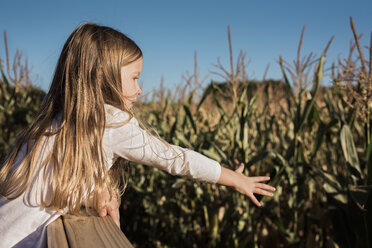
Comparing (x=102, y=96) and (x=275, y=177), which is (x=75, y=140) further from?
(x=275, y=177)

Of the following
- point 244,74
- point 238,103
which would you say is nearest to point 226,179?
point 238,103

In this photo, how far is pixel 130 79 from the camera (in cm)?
110

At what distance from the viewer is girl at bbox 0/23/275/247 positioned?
86cm

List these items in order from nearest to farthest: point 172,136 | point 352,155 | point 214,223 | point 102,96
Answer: point 102,96 → point 352,155 → point 214,223 → point 172,136

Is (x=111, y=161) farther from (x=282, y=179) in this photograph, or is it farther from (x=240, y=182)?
(x=282, y=179)

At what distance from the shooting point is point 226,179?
96cm

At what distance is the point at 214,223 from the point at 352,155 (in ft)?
3.29

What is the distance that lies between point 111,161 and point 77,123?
0.54ft

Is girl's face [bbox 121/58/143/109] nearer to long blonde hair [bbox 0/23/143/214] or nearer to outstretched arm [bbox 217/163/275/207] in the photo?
long blonde hair [bbox 0/23/143/214]

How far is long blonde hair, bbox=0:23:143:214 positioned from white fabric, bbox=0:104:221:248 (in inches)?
1.0

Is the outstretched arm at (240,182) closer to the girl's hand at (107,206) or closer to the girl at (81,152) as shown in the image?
the girl at (81,152)

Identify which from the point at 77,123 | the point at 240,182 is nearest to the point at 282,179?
the point at 240,182

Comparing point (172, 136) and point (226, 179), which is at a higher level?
point (226, 179)

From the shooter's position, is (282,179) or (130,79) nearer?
(130,79)
